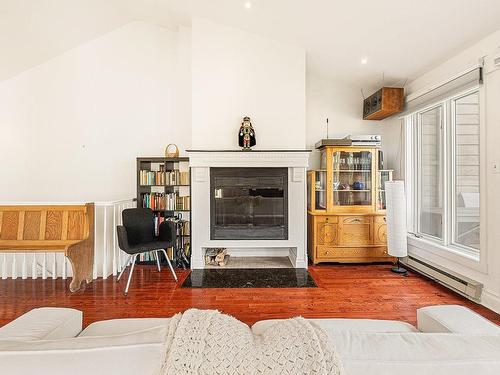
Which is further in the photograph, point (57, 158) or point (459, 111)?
point (57, 158)

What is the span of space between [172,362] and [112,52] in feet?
16.0

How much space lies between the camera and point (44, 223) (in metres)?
3.54

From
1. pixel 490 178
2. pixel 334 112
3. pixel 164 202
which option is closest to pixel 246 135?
pixel 164 202

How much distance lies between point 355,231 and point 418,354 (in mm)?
3658

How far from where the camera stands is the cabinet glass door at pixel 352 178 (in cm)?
421

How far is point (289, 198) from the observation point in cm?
388

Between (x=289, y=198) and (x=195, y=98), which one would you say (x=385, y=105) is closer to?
(x=289, y=198)

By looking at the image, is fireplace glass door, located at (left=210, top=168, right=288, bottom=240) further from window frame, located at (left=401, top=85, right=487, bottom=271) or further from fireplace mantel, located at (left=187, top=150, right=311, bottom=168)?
window frame, located at (left=401, top=85, right=487, bottom=271)

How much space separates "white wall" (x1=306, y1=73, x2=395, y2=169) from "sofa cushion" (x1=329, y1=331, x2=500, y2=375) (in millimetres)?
4062

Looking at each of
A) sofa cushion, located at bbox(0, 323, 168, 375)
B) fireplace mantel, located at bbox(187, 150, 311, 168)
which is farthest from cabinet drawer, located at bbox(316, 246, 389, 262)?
sofa cushion, located at bbox(0, 323, 168, 375)

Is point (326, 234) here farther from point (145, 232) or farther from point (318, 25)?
point (318, 25)

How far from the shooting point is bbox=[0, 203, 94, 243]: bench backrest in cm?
353

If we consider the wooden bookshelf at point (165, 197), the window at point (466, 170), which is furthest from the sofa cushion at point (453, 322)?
the wooden bookshelf at point (165, 197)

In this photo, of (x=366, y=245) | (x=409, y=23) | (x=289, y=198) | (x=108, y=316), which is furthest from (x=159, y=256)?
(x=409, y=23)
